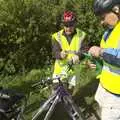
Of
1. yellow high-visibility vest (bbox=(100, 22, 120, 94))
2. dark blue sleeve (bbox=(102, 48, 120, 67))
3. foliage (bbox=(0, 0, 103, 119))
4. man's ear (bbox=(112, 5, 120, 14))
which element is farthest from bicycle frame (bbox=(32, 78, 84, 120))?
foliage (bbox=(0, 0, 103, 119))

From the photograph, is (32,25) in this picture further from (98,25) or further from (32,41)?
(98,25)

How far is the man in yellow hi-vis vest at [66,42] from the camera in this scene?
8102 millimetres

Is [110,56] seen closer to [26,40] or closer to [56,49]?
[56,49]

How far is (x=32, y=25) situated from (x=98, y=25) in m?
1.58

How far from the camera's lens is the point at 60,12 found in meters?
11.3

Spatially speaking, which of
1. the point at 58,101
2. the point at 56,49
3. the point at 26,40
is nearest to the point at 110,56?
the point at 58,101

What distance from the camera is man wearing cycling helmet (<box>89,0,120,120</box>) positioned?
18.9 feet

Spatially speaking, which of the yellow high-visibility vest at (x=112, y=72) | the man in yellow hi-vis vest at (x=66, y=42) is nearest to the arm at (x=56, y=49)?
the man in yellow hi-vis vest at (x=66, y=42)

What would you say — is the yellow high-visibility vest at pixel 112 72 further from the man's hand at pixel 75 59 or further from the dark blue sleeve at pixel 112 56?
the man's hand at pixel 75 59

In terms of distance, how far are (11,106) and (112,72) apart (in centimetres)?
175

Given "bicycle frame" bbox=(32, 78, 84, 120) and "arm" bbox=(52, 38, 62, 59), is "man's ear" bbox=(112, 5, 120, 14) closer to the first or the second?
"bicycle frame" bbox=(32, 78, 84, 120)

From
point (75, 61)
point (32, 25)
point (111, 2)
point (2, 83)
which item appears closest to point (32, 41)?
point (32, 25)

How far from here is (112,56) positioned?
5.72m

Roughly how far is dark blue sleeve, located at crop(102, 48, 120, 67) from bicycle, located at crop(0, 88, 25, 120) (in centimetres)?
174
